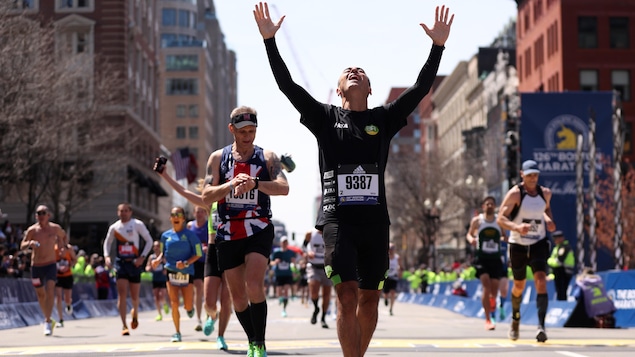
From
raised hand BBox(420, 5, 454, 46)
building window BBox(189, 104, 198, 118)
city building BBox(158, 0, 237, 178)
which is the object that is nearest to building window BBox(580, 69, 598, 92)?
raised hand BBox(420, 5, 454, 46)

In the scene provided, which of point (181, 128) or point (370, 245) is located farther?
point (181, 128)

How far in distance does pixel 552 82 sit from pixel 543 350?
210 ft

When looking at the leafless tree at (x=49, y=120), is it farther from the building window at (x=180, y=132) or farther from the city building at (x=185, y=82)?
the building window at (x=180, y=132)

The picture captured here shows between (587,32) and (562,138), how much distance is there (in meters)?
30.2

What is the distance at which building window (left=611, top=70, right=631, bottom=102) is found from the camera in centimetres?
7306

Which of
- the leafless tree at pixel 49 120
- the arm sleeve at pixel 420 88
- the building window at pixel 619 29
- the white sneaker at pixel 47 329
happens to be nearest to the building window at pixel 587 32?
the building window at pixel 619 29

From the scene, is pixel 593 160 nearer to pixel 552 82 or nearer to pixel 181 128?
pixel 552 82

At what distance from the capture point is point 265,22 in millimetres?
8883

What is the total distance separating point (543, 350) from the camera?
43.9 feet

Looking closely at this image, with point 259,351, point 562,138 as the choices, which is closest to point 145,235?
point 259,351

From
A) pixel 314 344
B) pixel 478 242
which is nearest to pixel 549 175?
pixel 478 242

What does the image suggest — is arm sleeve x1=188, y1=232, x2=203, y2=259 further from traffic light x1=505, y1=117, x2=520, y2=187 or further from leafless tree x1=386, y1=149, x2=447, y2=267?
leafless tree x1=386, y1=149, x2=447, y2=267

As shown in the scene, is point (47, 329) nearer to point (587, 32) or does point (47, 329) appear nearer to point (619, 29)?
Result: point (587, 32)

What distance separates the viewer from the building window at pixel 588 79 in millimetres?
73062
